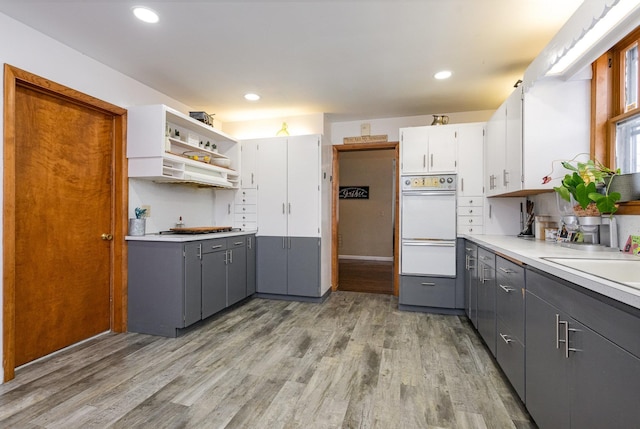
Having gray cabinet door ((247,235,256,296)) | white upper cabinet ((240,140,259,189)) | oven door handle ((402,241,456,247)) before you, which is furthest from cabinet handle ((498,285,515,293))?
white upper cabinet ((240,140,259,189))

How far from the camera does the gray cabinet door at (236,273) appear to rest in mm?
3492

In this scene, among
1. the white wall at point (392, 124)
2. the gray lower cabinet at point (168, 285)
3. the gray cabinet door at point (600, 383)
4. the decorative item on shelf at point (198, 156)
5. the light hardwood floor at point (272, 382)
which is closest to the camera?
the gray cabinet door at point (600, 383)

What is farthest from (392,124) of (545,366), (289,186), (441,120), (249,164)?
(545,366)

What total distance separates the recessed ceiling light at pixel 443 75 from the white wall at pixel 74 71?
118 inches

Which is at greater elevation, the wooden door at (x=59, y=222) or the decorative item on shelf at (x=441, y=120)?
the decorative item on shelf at (x=441, y=120)

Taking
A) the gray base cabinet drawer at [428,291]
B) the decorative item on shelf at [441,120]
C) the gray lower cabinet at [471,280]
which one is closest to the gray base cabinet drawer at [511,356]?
the gray lower cabinet at [471,280]

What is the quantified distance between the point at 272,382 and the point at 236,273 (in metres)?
1.78

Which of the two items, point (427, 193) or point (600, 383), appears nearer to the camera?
point (600, 383)

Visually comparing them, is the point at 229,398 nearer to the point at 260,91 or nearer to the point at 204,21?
the point at 204,21

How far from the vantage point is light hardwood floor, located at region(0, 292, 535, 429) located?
167cm

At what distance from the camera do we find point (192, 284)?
289 centimetres

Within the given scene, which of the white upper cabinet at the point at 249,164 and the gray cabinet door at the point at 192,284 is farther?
the white upper cabinet at the point at 249,164

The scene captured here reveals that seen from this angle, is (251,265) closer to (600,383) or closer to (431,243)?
(431,243)

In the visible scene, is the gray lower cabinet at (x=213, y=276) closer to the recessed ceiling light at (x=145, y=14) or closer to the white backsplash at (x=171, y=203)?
the white backsplash at (x=171, y=203)
